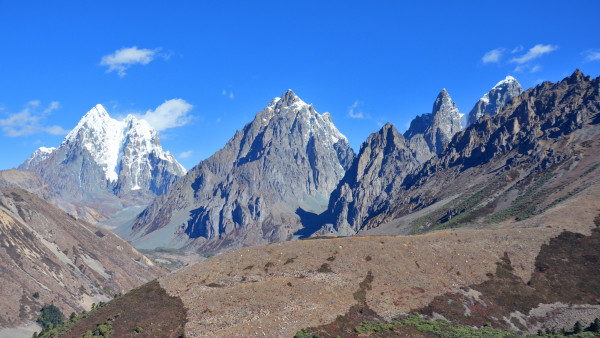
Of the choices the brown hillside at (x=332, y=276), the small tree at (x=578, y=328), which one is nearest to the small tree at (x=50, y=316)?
the brown hillside at (x=332, y=276)

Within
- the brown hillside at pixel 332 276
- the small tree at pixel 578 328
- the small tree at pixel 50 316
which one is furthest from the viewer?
the small tree at pixel 50 316

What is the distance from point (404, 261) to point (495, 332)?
25931 mm

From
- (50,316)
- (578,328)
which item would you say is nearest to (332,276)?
(578,328)

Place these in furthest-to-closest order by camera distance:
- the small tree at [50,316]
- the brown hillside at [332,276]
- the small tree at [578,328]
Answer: the small tree at [50,316] < the small tree at [578,328] < the brown hillside at [332,276]

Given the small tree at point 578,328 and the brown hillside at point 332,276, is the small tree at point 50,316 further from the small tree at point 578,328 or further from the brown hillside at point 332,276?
the small tree at point 578,328

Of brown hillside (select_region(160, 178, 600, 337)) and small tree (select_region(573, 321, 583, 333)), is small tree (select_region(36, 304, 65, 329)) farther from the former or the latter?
small tree (select_region(573, 321, 583, 333))

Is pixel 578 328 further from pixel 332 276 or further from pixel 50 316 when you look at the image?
pixel 50 316

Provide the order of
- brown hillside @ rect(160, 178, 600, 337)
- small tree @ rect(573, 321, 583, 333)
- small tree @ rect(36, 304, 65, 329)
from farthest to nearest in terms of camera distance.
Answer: small tree @ rect(36, 304, 65, 329)
small tree @ rect(573, 321, 583, 333)
brown hillside @ rect(160, 178, 600, 337)

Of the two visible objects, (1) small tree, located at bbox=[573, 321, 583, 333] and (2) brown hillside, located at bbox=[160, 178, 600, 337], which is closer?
(2) brown hillside, located at bbox=[160, 178, 600, 337]

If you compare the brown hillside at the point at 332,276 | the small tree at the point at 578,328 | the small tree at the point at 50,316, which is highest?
the small tree at the point at 50,316

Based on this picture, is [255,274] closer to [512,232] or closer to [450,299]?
[450,299]

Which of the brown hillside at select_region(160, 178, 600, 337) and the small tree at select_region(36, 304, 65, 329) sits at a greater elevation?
the small tree at select_region(36, 304, 65, 329)

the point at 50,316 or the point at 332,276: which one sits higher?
the point at 50,316

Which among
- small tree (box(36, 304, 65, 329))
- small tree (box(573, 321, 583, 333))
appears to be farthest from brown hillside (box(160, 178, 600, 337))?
small tree (box(36, 304, 65, 329))
